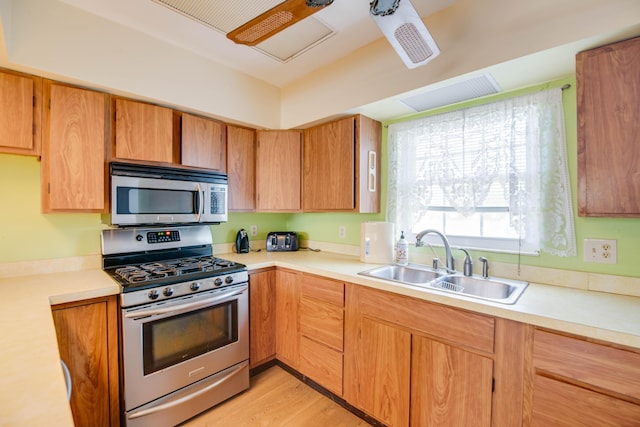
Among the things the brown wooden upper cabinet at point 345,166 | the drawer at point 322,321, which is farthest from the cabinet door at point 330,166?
the drawer at point 322,321

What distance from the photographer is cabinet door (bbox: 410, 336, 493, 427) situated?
4.24ft

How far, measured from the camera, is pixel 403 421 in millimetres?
1551

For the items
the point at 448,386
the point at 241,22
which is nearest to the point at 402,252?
the point at 448,386

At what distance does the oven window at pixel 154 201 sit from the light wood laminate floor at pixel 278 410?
1410 mm

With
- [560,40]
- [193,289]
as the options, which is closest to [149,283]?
[193,289]

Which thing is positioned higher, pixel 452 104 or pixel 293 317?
pixel 452 104

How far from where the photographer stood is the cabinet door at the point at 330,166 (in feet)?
7.21

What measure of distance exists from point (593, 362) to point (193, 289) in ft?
6.45

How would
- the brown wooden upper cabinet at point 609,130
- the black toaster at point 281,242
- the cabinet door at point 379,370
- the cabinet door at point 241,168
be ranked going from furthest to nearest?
the black toaster at point 281,242 → the cabinet door at point 241,168 → the cabinet door at point 379,370 → the brown wooden upper cabinet at point 609,130

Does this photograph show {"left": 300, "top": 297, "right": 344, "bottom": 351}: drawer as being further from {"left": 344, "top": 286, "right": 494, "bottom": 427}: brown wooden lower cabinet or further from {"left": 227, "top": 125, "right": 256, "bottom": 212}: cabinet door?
{"left": 227, "top": 125, "right": 256, "bottom": 212}: cabinet door

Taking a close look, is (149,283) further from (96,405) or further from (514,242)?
(514,242)

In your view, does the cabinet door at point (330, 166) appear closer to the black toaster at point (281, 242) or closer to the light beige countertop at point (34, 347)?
the black toaster at point (281, 242)

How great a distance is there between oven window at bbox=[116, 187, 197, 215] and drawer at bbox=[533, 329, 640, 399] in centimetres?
223

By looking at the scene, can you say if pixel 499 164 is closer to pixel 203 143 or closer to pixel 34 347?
pixel 203 143
